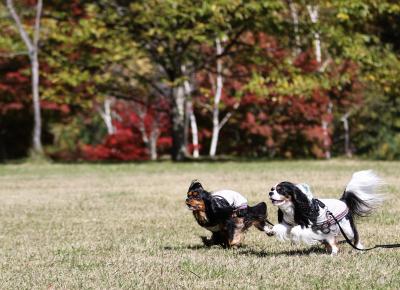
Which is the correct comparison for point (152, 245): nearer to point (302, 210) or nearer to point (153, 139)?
point (302, 210)

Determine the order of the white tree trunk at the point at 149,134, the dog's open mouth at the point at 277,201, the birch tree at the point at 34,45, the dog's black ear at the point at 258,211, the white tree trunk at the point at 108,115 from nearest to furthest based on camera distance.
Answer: the dog's open mouth at the point at 277,201 < the dog's black ear at the point at 258,211 < the birch tree at the point at 34,45 < the white tree trunk at the point at 149,134 < the white tree trunk at the point at 108,115

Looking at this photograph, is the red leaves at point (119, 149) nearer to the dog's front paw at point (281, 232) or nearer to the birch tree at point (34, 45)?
the birch tree at point (34, 45)

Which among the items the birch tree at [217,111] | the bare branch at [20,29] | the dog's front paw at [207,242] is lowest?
the dog's front paw at [207,242]

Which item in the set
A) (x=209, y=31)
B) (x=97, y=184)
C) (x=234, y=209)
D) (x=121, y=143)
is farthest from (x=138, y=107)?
(x=234, y=209)

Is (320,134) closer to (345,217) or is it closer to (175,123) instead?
(175,123)

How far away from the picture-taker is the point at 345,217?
746 cm

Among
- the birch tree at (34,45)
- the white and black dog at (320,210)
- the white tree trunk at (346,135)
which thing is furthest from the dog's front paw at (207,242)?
the white tree trunk at (346,135)

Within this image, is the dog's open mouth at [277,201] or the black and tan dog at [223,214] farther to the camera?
the black and tan dog at [223,214]

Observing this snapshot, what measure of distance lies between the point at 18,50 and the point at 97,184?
38.3 ft

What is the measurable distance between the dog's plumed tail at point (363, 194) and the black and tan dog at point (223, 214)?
0.85 meters

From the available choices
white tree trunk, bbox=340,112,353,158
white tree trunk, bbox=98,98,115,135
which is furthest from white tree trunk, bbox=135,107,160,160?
white tree trunk, bbox=340,112,353,158

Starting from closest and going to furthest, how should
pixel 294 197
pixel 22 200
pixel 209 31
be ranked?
1. pixel 294 197
2. pixel 22 200
3. pixel 209 31

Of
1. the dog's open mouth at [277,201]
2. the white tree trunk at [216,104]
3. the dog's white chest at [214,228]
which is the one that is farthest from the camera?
the white tree trunk at [216,104]

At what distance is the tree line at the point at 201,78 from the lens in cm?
2392
